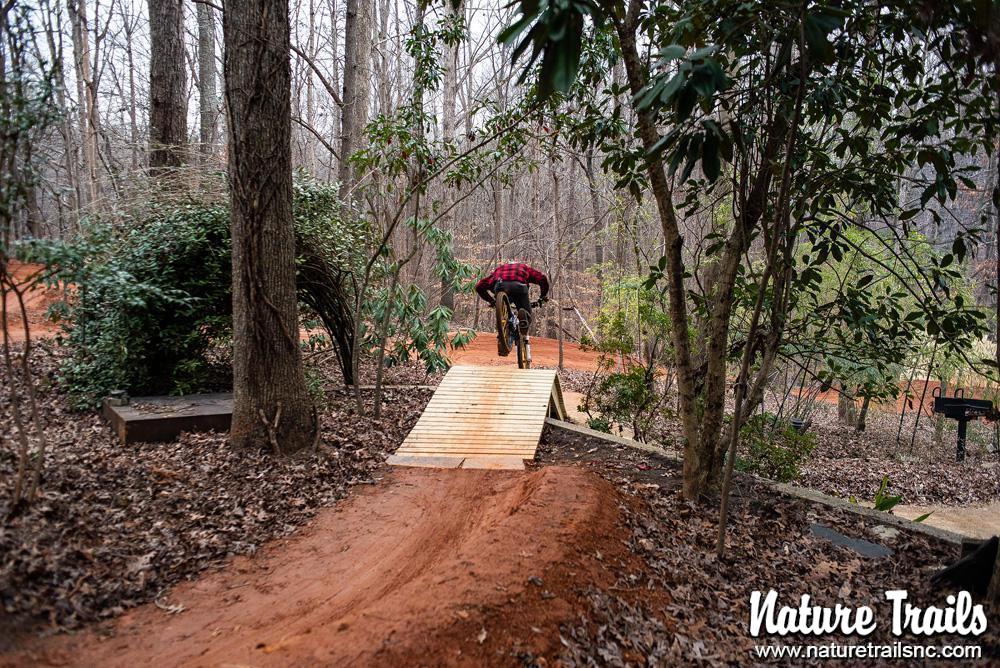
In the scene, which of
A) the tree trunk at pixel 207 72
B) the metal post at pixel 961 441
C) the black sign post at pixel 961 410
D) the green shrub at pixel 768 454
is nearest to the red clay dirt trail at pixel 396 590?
the green shrub at pixel 768 454

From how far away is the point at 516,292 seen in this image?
10055 mm

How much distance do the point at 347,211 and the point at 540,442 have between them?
4484 mm

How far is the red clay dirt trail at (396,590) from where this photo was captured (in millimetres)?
3127

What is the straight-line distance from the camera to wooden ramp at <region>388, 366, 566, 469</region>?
6.88m

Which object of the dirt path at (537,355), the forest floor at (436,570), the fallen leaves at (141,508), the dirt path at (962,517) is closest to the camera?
the forest floor at (436,570)

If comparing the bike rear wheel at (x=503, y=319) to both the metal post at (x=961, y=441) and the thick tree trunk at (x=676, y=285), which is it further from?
the metal post at (x=961, y=441)

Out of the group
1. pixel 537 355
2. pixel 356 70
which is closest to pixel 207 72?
pixel 356 70

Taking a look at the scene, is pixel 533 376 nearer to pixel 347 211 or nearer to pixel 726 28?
pixel 347 211

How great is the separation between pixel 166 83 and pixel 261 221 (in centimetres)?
534

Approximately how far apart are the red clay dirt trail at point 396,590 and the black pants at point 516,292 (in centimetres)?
462

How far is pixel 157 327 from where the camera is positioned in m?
7.56

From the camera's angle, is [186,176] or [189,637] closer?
[189,637]

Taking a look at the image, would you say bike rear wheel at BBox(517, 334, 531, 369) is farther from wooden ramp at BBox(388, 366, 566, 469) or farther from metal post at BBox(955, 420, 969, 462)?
metal post at BBox(955, 420, 969, 462)

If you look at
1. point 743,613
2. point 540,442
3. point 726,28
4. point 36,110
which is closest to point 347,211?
point 540,442
